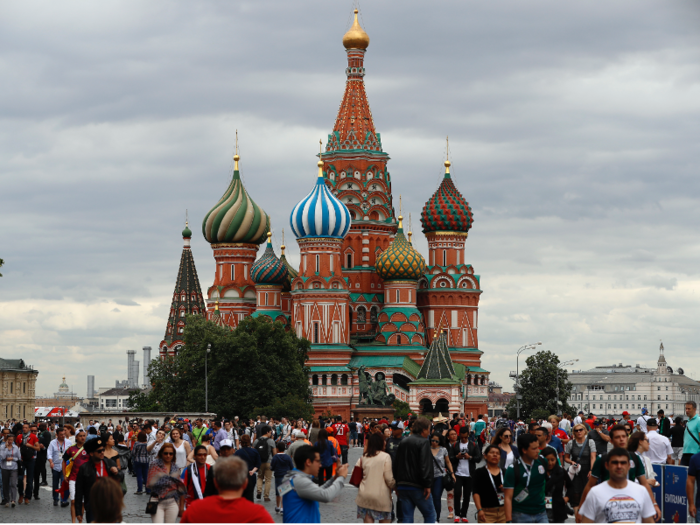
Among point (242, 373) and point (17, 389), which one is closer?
point (242, 373)

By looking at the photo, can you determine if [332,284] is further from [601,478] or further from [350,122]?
[601,478]

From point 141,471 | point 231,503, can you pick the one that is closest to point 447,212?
point 141,471

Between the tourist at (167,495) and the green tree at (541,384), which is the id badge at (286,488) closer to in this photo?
the tourist at (167,495)

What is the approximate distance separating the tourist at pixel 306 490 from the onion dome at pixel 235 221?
68472 millimetres

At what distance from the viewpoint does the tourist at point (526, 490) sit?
11352 mm

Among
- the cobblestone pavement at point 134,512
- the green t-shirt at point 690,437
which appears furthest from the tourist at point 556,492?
the cobblestone pavement at point 134,512

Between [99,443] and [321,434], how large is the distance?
3.53m

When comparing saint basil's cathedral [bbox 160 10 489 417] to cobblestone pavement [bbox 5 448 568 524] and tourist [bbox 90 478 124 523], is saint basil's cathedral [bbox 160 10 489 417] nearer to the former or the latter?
cobblestone pavement [bbox 5 448 568 524]

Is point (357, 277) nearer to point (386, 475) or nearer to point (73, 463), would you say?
point (73, 463)

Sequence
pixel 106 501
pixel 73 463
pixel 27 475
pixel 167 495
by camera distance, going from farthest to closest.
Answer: pixel 27 475 → pixel 73 463 → pixel 167 495 → pixel 106 501

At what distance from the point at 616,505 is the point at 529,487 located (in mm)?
1947

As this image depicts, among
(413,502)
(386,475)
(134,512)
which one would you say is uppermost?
(386,475)

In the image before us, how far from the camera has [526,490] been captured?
37.4 ft

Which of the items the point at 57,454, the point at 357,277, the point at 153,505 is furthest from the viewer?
the point at 357,277
